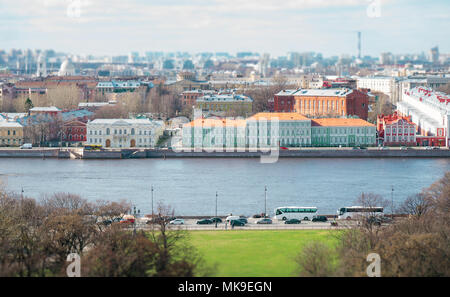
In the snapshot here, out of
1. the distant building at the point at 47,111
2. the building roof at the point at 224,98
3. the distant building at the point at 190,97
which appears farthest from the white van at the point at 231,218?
the distant building at the point at 190,97

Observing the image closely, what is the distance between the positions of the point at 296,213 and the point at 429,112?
1178cm

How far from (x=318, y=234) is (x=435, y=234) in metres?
2.08

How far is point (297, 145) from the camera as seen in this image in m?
20.3

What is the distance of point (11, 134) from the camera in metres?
20.8

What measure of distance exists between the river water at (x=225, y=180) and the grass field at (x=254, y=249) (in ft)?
5.54

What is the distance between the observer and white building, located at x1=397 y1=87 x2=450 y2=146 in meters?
20.6

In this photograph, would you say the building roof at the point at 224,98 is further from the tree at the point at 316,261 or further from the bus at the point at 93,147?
the tree at the point at 316,261

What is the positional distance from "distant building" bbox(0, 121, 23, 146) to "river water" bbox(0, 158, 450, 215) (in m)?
1.97

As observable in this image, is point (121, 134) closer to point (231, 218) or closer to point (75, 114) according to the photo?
point (75, 114)

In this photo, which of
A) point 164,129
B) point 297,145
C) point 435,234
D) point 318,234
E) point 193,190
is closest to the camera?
point 435,234

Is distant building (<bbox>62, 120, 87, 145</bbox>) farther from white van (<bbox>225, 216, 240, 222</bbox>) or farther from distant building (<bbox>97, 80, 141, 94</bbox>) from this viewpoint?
distant building (<bbox>97, 80, 141, 94</bbox>)
